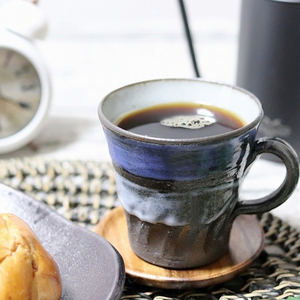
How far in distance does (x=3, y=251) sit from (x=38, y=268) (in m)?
0.03

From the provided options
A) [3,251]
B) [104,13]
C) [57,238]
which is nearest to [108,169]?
[57,238]

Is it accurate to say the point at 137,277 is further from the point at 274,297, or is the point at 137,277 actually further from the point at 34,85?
the point at 34,85

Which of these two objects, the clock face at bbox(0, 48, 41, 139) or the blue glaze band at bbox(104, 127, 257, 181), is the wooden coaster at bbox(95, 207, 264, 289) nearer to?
the blue glaze band at bbox(104, 127, 257, 181)

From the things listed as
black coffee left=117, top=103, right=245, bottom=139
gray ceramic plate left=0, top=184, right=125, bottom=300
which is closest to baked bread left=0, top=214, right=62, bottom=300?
gray ceramic plate left=0, top=184, right=125, bottom=300

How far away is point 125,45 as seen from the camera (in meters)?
1.24

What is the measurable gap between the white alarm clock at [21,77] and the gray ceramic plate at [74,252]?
0.24 m

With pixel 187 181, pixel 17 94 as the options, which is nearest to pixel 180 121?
pixel 187 181

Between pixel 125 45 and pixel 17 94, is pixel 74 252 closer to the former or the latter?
pixel 17 94

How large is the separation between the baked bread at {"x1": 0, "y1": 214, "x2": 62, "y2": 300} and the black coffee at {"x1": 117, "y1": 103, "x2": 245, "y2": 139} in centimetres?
15

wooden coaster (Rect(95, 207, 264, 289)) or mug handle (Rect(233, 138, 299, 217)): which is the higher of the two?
mug handle (Rect(233, 138, 299, 217))

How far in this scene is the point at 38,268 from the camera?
1.31ft

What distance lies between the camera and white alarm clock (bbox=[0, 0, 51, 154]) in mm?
757

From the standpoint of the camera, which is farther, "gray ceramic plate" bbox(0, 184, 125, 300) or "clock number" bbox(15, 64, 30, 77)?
"clock number" bbox(15, 64, 30, 77)

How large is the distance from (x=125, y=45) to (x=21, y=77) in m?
0.50
